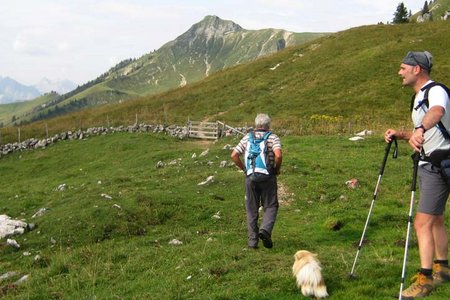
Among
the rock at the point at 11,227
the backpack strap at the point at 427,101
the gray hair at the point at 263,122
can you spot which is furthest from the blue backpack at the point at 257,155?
the rock at the point at 11,227

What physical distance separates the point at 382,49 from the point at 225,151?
41.8m

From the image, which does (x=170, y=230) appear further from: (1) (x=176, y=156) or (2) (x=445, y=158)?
(1) (x=176, y=156)

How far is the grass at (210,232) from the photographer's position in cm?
898

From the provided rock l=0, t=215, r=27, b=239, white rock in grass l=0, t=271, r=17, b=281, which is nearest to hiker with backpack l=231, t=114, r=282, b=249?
white rock in grass l=0, t=271, r=17, b=281

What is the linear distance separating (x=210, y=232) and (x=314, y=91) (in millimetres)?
42915

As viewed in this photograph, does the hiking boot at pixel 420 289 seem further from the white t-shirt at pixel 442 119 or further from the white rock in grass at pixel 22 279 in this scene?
the white rock in grass at pixel 22 279

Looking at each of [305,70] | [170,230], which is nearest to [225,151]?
[170,230]

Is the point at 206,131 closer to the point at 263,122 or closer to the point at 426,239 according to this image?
the point at 263,122

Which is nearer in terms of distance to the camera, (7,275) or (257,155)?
(257,155)

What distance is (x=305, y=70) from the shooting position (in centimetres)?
6356

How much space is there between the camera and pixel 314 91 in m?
54.8

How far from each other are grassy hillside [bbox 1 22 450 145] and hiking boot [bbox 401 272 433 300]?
3026cm

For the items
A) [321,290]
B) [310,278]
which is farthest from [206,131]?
[321,290]

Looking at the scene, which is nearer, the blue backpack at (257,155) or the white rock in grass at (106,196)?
the blue backpack at (257,155)
